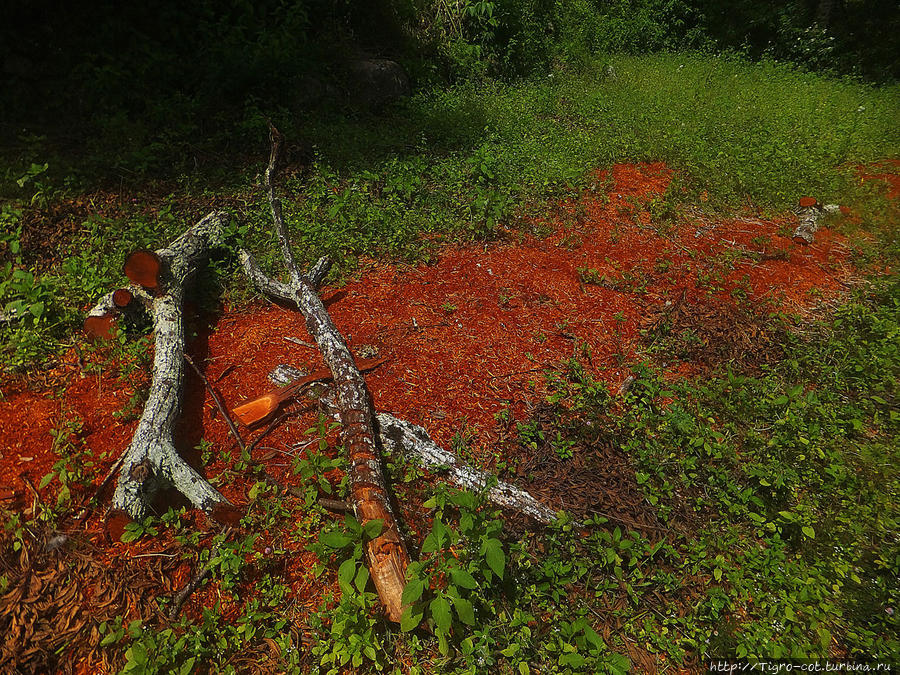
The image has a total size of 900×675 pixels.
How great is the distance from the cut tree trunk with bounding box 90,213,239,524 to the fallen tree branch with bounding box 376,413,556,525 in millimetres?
1153

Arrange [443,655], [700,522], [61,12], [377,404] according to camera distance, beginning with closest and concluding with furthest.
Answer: [443,655] → [700,522] → [377,404] → [61,12]

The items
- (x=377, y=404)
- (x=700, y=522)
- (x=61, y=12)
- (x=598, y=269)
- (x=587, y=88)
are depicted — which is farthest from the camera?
(x=587, y=88)

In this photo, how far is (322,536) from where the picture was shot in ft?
7.99

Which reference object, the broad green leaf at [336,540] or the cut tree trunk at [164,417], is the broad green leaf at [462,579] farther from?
the cut tree trunk at [164,417]

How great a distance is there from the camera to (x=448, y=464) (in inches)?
126

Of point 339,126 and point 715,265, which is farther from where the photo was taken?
point 339,126

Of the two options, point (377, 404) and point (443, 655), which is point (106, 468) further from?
point (443, 655)

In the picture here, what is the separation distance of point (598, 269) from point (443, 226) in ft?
6.77

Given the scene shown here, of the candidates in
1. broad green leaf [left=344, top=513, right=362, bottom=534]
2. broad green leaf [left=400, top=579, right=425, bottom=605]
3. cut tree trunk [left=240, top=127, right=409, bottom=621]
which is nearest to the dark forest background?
cut tree trunk [left=240, top=127, right=409, bottom=621]

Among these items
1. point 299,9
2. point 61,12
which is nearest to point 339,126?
point 299,9

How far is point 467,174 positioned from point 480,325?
10.6ft

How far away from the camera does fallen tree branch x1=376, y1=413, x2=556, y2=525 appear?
299 centimetres

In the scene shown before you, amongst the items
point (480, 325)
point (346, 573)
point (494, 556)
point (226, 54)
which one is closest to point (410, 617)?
point (346, 573)

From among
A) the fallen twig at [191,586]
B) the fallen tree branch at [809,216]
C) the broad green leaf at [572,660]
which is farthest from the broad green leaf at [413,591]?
the fallen tree branch at [809,216]
